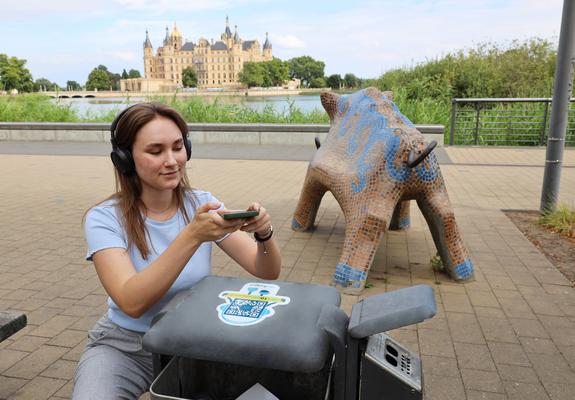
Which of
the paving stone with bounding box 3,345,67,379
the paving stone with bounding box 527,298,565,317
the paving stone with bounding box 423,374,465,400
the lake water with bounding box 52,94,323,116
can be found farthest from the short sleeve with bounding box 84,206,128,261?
the lake water with bounding box 52,94,323,116

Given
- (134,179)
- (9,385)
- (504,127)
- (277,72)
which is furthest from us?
(277,72)

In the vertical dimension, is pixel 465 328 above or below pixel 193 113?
below

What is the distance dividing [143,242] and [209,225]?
0.41 meters

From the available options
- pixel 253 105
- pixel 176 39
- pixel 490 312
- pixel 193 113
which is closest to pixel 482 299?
pixel 490 312

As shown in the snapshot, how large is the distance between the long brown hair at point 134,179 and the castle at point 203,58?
341 feet

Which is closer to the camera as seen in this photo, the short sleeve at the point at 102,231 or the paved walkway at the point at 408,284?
the short sleeve at the point at 102,231

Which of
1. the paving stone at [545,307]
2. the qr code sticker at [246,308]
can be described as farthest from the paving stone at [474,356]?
the qr code sticker at [246,308]

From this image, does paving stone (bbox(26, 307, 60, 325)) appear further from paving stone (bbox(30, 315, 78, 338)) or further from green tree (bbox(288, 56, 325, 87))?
green tree (bbox(288, 56, 325, 87))

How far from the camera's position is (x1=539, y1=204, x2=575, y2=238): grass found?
206 inches

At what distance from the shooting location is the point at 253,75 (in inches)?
3196

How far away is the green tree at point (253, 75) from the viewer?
80375mm

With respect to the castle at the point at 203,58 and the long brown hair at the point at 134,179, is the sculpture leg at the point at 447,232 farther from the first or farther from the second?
the castle at the point at 203,58

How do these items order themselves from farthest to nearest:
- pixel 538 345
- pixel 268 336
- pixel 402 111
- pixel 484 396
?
pixel 402 111 < pixel 538 345 < pixel 484 396 < pixel 268 336

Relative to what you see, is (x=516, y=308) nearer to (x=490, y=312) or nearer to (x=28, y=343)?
(x=490, y=312)
